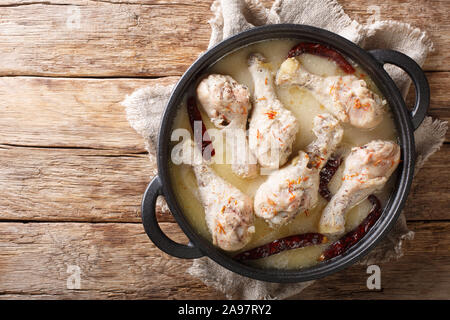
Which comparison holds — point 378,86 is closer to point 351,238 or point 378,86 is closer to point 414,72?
point 414,72

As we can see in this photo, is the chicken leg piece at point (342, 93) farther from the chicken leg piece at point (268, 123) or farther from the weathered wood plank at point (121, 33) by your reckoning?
the weathered wood plank at point (121, 33)

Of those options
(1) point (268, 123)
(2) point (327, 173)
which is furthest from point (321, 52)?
(2) point (327, 173)

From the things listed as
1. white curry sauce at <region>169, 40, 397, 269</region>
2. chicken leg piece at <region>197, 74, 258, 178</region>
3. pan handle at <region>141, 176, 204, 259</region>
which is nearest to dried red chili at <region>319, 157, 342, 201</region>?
white curry sauce at <region>169, 40, 397, 269</region>

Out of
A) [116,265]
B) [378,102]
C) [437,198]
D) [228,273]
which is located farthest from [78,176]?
[437,198]

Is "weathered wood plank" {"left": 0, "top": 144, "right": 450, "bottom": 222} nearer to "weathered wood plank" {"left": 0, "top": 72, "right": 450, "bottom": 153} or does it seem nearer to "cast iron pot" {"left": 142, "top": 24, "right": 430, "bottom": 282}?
"weathered wood plank" {"left": 0, "top": 72, "right": 450, "bottom": 153}

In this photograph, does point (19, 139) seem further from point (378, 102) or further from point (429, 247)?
point (429, 247)

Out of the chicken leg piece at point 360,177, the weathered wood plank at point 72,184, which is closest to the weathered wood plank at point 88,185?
the weathered wood plank at point 72,184
